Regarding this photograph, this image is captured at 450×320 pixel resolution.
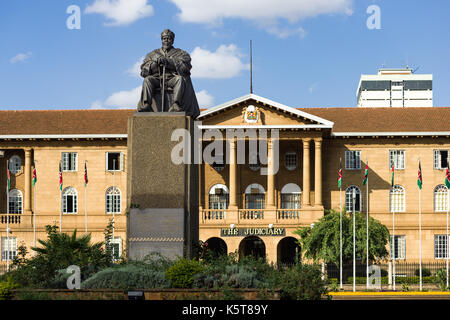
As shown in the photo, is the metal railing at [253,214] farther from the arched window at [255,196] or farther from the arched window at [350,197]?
the arched window at [350,197]

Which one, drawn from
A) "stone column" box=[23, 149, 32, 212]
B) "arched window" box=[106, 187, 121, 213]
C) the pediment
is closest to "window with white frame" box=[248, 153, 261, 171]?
the pediment

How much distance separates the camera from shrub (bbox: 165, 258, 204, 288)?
54.3ft

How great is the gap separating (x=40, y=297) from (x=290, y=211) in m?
43.6

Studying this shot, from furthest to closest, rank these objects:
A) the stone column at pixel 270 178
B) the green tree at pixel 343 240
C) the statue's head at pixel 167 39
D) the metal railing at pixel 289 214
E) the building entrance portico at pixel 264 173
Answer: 1. the stone column at pixel 270 178
2. the metal railing at pixel 289 214
3. the building entrance portico at pixel 264 173
4. the green tree at pixel 343 240
5. the statue's head at pixel 167 39

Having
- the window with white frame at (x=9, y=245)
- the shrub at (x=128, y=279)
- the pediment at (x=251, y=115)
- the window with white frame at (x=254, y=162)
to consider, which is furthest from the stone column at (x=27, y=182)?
the shrub at (x=128, y=279)

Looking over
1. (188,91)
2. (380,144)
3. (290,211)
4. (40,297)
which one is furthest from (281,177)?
(40,297)

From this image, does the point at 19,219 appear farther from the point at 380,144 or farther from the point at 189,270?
the point at 189,270

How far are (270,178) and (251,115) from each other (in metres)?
5.08

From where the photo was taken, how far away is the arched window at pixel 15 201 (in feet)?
207

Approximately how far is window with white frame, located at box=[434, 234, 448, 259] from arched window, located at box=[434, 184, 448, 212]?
2128 mm

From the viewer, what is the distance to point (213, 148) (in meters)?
61.8

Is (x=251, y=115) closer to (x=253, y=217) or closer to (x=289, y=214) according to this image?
(x=253, y=217)

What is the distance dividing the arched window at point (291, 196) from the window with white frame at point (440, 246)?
11.0 metres

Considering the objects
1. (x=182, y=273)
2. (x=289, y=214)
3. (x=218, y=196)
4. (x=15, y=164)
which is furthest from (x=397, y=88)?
(x=182, y=273)
